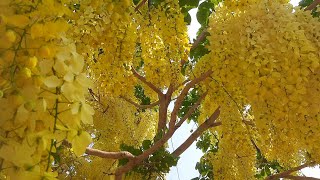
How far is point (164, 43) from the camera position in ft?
10.6

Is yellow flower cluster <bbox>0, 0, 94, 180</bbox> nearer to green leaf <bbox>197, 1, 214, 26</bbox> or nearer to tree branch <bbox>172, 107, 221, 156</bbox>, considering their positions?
green leaf <bbox>197, 1, 214, 26</bbox>

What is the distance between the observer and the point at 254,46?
2.40 metres

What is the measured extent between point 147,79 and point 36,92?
2309 millimetres

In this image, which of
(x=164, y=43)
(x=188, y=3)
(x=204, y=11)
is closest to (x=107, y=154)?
(x=164, y=43)

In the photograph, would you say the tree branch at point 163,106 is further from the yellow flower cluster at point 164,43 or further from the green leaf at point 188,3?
the green leaf at point 188,3

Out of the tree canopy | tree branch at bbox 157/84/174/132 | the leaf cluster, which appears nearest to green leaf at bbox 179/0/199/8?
the tree canopy

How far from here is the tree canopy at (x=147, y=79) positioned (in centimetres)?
104

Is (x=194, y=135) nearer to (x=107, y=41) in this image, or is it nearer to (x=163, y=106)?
(x=163, y=106)

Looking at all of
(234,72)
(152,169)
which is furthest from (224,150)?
(234,72)

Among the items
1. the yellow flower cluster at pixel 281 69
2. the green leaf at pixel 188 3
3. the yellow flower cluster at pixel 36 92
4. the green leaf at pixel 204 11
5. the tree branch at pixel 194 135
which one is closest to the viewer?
the yellow flower cluster at pixel 36 92

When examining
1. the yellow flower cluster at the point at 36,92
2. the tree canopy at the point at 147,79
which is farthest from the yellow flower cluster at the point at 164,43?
the yellow flower cluster at the point at 36,92

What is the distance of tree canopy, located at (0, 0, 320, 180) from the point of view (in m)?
1.04

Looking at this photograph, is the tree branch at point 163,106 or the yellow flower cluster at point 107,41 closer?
the yellow flower cluster at point 107,41

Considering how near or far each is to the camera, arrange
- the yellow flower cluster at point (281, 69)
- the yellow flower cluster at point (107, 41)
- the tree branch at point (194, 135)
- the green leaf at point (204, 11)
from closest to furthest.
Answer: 1. the yellow flower cluster at point (107, 41)
2. the yellow flower cluster at point (281, 69)
3. the green leaf at point (204, 11)
4. the tree branch at point (194, 135)
